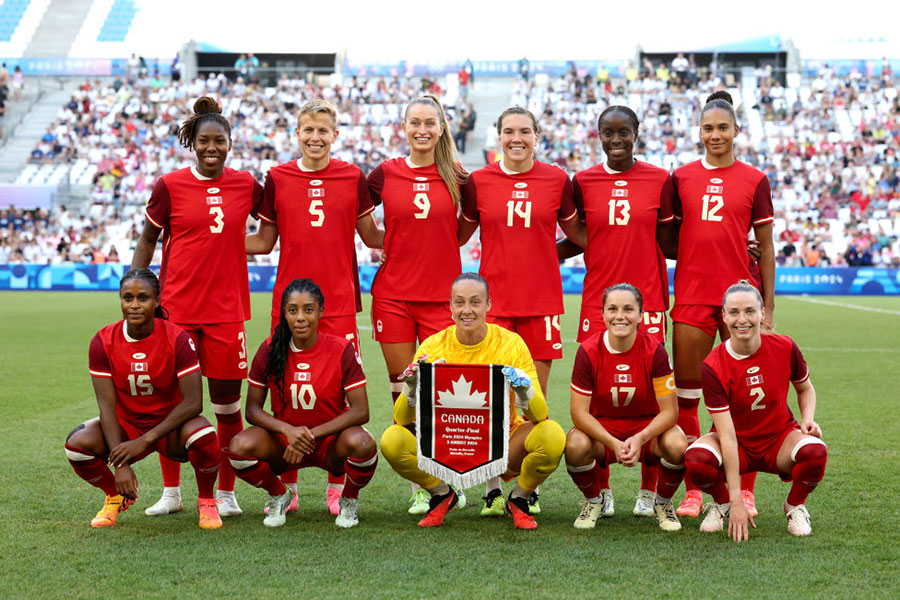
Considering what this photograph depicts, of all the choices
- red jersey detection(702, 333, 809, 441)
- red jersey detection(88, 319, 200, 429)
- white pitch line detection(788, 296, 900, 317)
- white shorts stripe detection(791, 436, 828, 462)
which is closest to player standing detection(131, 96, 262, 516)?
red jersey detection(88, 319, 200, 429)

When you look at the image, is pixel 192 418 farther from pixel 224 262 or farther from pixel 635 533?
pixel 635 533

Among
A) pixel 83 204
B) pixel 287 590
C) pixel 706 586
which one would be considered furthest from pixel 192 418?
pixel 83 204

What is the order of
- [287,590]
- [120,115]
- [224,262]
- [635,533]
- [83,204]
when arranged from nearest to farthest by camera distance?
[287,590], [635,533], [224,262], [83,204], [120,115]

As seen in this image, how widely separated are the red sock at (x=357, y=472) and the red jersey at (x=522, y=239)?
42.7 inches

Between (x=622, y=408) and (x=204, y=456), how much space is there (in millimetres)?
2062

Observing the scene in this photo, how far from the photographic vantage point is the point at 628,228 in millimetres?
5270

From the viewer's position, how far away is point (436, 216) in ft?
17.6

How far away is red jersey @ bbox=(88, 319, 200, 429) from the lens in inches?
189

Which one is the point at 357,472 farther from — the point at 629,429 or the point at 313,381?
the point at 629,429

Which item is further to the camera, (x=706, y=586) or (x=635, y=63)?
(x=635, y=63)

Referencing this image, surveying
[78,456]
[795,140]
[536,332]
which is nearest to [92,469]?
[78,456]

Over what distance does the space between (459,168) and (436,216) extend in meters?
0.36

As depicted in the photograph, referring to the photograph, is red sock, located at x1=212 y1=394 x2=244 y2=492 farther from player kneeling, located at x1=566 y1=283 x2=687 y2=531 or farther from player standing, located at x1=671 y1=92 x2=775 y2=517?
player standing, located at x1=671 y1=92 x2=775 y2=517

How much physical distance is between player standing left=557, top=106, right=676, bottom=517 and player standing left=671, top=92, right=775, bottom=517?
0.12m
